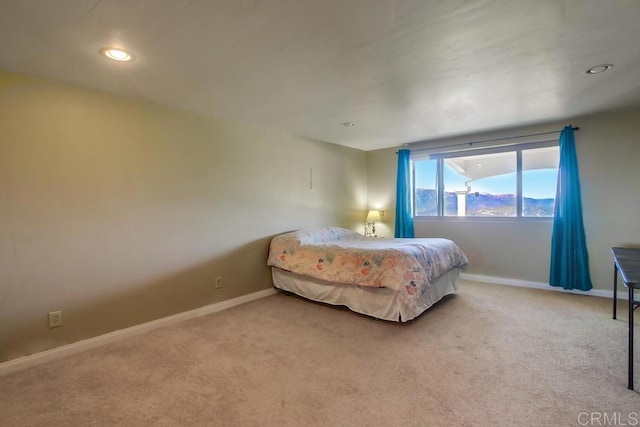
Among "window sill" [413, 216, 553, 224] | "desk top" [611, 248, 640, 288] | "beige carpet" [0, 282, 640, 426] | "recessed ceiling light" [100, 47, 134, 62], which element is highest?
"recessed ceiling light" [100, 47, 134, 62]

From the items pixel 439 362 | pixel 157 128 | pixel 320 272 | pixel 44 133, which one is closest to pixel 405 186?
pixel 320 272

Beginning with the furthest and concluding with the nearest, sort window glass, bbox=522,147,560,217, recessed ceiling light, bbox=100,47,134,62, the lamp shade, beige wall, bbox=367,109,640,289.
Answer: the lamp shade < window glass, bbox=522,147,560,217 < beige wall, bbox=367,109,640,289 < recessed ceiling light, bbox=100,47,134,62

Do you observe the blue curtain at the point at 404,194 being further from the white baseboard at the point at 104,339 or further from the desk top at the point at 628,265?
the white baseboard at the point at 104,339

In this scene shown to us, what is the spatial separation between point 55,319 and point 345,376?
2.34m

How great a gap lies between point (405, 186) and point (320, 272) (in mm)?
2599

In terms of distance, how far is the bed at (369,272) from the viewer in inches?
118

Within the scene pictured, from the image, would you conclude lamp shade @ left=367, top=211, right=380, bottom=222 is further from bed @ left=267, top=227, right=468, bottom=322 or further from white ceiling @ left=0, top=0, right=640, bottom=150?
white ceiling @ left=0, top=0, right=640, bottom=150

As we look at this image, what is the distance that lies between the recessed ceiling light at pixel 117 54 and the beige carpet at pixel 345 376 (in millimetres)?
2205

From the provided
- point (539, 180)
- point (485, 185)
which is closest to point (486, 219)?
point (485, 185)

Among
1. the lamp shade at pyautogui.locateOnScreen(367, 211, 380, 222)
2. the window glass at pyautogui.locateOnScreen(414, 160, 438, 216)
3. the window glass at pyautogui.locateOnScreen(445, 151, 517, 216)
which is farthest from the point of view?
the lamp shade at pyautogui.locateOnScreen(367, 211, 380, 222)

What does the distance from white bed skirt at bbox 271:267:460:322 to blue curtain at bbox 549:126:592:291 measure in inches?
54.0

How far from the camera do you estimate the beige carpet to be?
1.74m

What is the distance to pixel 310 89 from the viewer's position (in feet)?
9.19

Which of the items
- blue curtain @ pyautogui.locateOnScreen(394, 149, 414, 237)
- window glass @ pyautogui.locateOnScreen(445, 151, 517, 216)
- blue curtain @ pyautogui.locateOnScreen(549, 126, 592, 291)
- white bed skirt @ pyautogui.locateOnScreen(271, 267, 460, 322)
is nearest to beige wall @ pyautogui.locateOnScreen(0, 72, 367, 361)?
white bed skirt @ pyautogui.locateOnScreen(271, 267, 460, 322)
